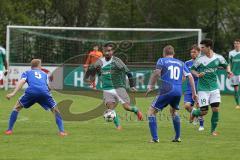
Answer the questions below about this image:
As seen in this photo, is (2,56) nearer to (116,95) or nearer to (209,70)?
(116,95)

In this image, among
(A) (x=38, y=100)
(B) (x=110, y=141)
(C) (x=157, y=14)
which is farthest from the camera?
(C) (x=157, y=14)

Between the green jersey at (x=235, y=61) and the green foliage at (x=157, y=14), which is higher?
the green foliage at (x=157, y=14)

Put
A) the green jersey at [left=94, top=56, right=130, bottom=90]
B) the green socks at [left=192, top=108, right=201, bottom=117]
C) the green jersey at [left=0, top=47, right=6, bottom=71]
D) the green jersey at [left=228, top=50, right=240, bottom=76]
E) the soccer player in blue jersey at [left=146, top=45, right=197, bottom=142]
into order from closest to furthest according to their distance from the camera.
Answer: the soccer player in blue jersey at [left=146, top=45, right=197, bottom=142], the green socks at [left=192, top=108, right=201, bottom=117], the green jersey at [left=94, top=56, right=130, bottom=90], the green jersey at [left=0, top=47, right=6, bottom=71], the green jersey at [left=228, top=50, right=240, bottom=76]

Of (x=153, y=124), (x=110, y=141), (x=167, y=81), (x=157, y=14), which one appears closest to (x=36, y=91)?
(x=110, y=141)

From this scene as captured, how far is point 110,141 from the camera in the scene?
46.6 ft

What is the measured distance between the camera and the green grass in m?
12.1

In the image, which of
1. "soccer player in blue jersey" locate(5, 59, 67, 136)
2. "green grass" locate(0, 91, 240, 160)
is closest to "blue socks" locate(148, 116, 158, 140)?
"green grass" locate(0, 91, 240, 160)

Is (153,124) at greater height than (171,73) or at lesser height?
lesser

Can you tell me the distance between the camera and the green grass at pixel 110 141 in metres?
12.1

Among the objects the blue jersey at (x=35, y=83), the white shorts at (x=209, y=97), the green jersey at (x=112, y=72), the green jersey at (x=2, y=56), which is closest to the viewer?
the blue jersey at (x=35, y=83)

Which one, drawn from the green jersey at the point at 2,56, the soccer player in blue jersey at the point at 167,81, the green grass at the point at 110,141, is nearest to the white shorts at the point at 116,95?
the green grass at the point at 110,141

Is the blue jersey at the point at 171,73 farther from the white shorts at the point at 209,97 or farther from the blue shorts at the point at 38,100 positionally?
the blue shorts at the point at 38,100

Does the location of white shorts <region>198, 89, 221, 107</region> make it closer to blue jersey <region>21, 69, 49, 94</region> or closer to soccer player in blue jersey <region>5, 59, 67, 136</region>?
soccer player in blue jersey <region>5, 59, 67, 136</region>

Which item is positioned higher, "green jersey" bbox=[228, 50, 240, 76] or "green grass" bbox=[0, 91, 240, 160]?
"green jersey" bbox=[228, 50, 240, 76]
